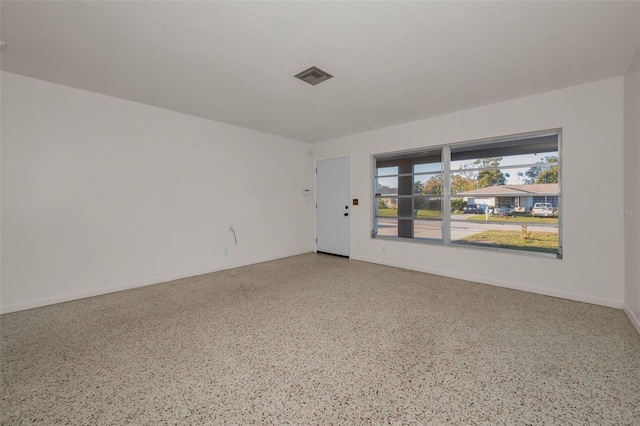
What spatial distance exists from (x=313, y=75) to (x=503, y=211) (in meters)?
3.59

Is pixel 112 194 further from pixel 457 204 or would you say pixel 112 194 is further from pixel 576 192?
pixel 576 192

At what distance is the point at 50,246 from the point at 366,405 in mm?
4001

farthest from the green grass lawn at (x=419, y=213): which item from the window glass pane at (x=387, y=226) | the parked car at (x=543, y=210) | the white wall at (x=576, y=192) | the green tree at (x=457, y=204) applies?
the parked car at (x=543, y=210)

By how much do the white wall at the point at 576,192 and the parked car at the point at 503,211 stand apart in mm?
707

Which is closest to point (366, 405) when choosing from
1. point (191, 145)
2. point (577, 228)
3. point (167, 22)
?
point (167, 22)

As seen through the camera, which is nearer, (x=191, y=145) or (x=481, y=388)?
(x=481, y=388)

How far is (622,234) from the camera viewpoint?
3031 mm

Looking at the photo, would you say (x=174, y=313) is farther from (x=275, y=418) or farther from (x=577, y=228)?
(x=577, y=228)

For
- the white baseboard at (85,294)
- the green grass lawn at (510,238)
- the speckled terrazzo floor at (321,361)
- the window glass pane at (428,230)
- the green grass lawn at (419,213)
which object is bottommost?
the speckled terrazzo floor at (321,361)

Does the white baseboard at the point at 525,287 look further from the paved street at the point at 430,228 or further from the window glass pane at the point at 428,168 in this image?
the window glass pane at the point at 428,168

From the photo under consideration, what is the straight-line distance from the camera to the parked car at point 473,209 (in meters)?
4.27

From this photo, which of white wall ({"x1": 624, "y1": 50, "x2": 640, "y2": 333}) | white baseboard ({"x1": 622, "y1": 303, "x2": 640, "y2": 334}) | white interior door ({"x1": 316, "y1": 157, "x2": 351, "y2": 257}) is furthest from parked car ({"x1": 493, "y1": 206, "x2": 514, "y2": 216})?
white interior door ({"x1": 316, "y1": 157, "x2": 351, "y2": 257})

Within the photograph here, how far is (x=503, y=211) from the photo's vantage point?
13.6 ft

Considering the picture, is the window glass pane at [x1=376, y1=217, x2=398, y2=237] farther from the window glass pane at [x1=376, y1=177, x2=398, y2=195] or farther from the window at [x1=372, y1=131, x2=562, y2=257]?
the window glass pane at [x1=376, y1=177, x2=398, y2=195]
